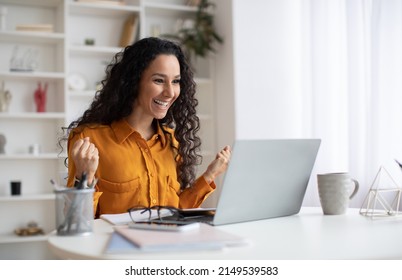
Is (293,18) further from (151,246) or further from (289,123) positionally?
(151,246)

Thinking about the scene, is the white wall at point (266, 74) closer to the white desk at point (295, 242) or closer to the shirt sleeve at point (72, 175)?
the shirt sleeve at point (72, 175)

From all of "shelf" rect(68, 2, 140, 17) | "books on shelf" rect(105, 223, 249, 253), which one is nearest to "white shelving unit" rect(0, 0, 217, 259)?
"shelf" rect(68, 2, 140, 17)

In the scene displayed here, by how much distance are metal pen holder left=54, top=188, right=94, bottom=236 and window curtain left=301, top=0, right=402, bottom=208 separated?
2.04 meters

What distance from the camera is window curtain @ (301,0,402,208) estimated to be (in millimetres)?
2734

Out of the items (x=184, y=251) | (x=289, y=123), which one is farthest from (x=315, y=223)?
(x=289, y=123)

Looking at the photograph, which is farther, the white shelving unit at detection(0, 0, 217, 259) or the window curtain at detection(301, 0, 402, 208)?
the white shelving unit at detection(0, 0, 217, 259)

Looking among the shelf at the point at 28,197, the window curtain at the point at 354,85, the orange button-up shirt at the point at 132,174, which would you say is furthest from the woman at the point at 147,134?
the shelf at the point at 28,197

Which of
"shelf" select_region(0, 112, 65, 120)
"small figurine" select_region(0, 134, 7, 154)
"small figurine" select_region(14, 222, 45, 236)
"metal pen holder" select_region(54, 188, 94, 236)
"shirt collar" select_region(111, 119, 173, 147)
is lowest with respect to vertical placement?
"small figurine" select_region(14, 222, 45, 236)

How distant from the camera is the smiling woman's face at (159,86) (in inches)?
69.1

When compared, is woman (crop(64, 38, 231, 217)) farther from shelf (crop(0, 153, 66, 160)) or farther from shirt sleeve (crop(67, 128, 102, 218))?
shelf (crop(0, 153, 66, 160))

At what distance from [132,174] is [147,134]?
221 mm

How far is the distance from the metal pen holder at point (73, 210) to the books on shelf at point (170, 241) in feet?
0.30

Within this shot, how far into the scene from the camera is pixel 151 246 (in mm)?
867

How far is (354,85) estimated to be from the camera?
3.00 metres
